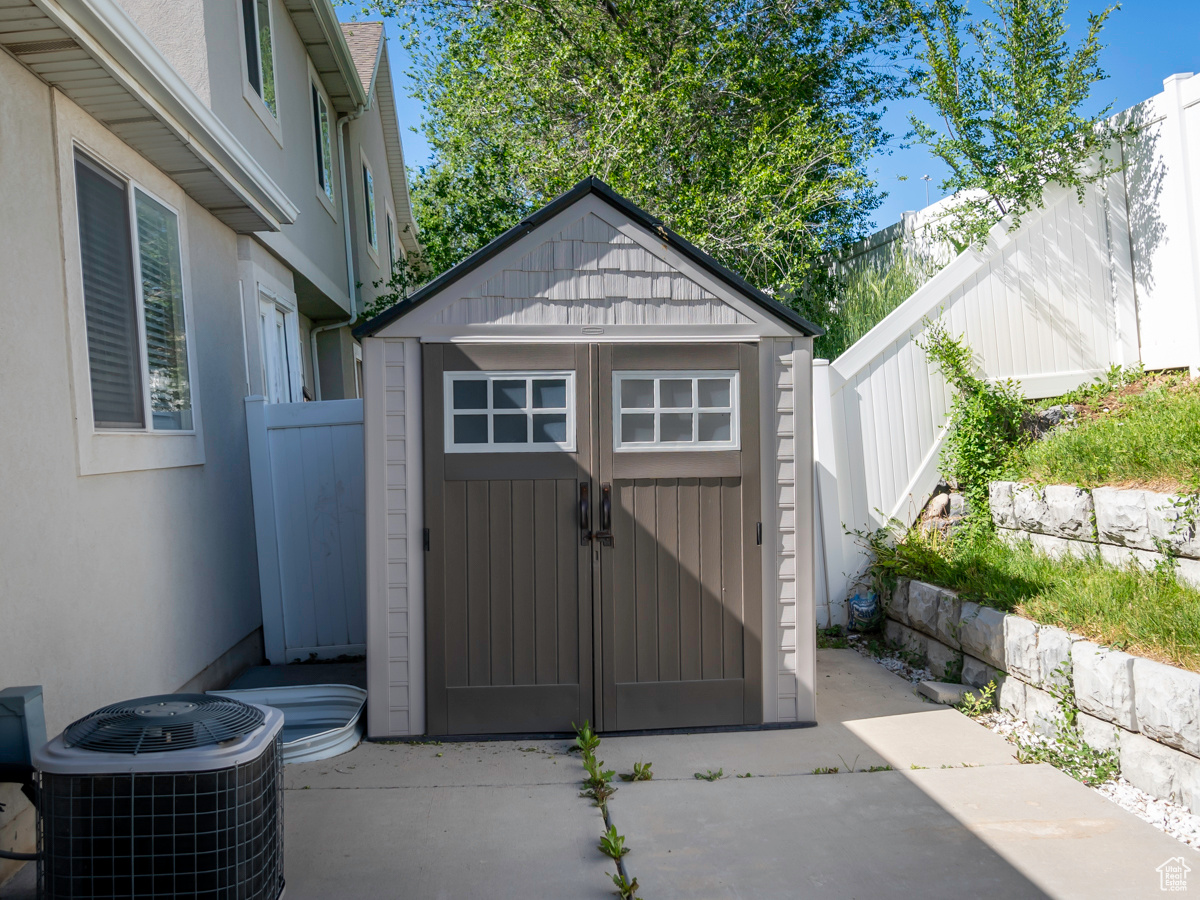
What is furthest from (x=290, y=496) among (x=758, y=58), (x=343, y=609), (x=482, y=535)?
(x=758, y=58)

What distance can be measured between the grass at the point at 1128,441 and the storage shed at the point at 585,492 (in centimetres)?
198

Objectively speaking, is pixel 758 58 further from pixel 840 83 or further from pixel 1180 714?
pixel 1180 714

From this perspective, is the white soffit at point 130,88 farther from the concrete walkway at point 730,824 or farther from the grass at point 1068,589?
the grass at point 1068,589

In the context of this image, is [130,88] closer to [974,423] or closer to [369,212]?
[974,423]

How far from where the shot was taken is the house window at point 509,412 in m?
4.37

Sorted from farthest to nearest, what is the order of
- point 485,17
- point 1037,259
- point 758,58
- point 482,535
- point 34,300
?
point 485,17, point 758,58, point 1037,259, point 482,535, point 34,300

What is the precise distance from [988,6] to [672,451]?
546 centimetres

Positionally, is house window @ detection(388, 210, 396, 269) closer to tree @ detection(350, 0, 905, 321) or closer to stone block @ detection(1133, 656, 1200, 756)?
tree @ detection(350, 0, 905, 321)

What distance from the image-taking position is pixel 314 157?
28.3 feet

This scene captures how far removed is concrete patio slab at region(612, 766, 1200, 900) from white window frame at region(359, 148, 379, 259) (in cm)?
941

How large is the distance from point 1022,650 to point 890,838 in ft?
5.21

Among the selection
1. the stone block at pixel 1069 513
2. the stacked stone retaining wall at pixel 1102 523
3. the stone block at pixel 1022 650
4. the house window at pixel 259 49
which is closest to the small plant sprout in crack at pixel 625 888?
the stone block at pixel 1022 650

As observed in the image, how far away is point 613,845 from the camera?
3.14 metres

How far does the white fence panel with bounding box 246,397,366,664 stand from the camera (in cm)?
572
